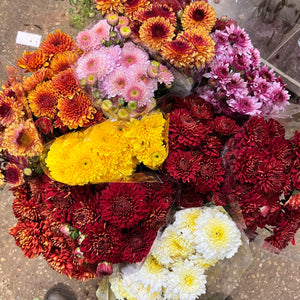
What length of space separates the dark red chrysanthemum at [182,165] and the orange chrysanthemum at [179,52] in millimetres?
309

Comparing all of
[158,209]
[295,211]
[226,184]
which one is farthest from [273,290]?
[158,209]

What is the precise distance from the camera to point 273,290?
5.99 ft

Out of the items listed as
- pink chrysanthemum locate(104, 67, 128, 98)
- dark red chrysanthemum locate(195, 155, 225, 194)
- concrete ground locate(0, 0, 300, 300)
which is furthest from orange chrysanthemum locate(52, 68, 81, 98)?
concrete ground locate(0, 0, 300, 300)

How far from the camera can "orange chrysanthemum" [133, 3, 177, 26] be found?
3.73ft

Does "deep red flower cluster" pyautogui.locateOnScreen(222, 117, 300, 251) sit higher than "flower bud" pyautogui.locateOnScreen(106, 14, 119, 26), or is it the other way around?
"flower bud" pyautogui.locateOnScreen(106, 14, 119, 26)

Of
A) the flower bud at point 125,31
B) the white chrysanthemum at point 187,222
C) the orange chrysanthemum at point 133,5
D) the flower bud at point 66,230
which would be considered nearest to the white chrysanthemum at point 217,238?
the white chrysanthemum at point 187,222

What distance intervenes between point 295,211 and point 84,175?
73 cm

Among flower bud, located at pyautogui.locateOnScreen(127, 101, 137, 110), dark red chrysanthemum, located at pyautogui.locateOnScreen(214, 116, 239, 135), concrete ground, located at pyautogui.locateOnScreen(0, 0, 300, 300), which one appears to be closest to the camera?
flower bud, located at pyautogui.locateOnScreen(127, 101, 137, 110)

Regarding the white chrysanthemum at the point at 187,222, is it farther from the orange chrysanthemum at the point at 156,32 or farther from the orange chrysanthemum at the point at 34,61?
the orange chrysanthemum at the point at 34,61

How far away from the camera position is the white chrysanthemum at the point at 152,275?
1048 millimetres

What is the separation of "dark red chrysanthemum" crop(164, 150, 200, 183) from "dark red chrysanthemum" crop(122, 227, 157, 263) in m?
0.21

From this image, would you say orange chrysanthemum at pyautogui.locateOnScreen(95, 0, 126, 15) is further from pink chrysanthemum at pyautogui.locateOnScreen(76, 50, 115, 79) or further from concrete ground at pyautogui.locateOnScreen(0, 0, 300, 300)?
concrete ground at pyautogui.locateOnScreen(0, 0, 300, 300)

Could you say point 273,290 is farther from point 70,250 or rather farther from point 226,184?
point 70,250

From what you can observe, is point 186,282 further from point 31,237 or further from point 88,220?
point 31,237
